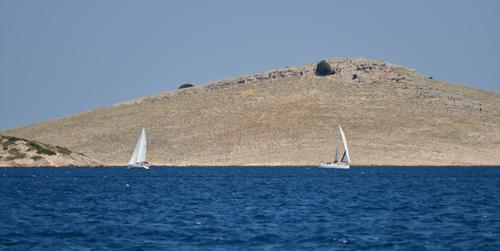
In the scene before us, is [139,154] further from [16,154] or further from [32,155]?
[16,154]

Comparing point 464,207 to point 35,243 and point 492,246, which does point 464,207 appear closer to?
point 492,246

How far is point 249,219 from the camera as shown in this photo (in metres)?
26.2

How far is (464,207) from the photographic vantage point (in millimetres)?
30641

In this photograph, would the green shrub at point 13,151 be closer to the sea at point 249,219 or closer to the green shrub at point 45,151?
the green shrub at point 45,151

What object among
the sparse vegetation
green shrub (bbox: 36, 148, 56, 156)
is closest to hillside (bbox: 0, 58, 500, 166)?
green shrub (bbox: 36, 148, 56, 156)

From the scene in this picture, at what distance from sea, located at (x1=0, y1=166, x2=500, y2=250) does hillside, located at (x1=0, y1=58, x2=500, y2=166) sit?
5290cm

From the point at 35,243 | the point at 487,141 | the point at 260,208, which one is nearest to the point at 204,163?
the point at 487,141

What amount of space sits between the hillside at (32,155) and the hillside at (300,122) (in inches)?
647

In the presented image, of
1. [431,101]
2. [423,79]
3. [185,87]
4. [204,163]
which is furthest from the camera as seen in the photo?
[185,87]

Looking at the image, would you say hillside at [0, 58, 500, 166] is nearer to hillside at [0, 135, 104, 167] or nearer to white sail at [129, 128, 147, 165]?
white sail at [129, 128, 147, 165]

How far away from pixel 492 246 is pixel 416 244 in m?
2.81

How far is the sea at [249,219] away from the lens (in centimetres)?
2069

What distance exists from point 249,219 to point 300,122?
274 feet

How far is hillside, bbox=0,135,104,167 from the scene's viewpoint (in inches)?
2975
